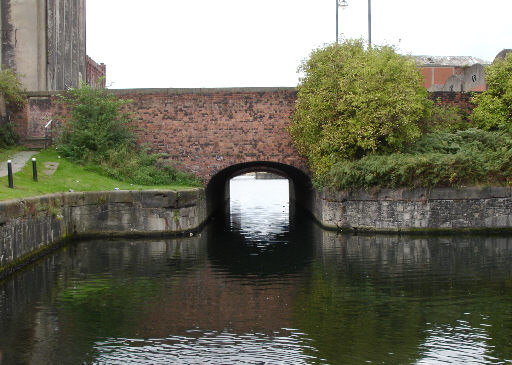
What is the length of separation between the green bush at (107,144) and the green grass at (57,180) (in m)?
0.64

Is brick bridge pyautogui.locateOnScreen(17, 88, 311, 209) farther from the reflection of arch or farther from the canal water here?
the canal water

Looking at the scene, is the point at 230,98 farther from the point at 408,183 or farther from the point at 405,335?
the point at 405,335

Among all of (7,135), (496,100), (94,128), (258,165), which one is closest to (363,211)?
(496,100)

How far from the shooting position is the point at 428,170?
19.6 m

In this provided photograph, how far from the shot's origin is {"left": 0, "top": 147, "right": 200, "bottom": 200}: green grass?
17120mm

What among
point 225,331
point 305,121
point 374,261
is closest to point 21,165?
point 305,121

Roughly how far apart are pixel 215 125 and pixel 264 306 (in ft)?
51.0

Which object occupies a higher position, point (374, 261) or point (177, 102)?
point (177, 102)

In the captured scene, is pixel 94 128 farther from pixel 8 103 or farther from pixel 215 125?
pixel 215 125

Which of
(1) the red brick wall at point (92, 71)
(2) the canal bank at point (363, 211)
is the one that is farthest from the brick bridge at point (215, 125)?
(1) the red brick wall at point (92, 71)

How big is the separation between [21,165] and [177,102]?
23.2 ft

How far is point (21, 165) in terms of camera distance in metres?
20.8

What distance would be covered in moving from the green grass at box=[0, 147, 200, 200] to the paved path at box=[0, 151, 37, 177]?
22cm

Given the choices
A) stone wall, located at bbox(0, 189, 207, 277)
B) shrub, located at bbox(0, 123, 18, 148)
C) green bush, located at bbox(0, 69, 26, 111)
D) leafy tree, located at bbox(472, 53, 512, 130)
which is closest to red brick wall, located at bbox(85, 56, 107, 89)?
green bush, located at bbox(0, 69, 26, 111)
